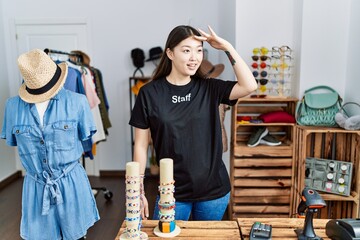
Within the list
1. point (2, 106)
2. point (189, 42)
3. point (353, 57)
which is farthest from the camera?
point (2, 106)

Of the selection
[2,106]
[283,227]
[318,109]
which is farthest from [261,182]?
[2,106]

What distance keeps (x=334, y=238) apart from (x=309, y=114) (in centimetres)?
163

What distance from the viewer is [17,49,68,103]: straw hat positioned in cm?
158

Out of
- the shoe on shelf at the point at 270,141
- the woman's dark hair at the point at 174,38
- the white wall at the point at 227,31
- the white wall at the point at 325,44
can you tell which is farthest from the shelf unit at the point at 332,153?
the woman's dark hair at the point at 174,38

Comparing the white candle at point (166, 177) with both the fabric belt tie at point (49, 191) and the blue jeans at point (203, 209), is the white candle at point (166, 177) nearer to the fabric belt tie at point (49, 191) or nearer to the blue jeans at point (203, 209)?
the blue jeans at point (203, 209)

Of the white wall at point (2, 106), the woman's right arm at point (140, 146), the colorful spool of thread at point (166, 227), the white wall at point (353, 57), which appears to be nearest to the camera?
the colorful spool of thread at point (166, 227)

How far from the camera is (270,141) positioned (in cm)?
251

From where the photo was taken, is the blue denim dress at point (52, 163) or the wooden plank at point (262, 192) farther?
the wooden plank at point (262, 192)

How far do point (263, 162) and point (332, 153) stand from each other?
1.78ft

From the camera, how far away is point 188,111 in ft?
4.28

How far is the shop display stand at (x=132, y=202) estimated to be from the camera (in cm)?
94

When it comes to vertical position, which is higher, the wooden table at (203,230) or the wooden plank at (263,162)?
the wooden table at (203,230)

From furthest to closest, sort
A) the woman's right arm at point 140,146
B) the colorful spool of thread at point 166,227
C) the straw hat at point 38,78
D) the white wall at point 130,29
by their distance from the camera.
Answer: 1. the white wall at point 130,29
2. the straw hat at point 38,78
3. the woman's right arm at point 140,146
4. the colorful spool of thread at point 166,227

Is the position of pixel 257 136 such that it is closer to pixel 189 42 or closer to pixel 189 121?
pixel 189 121
